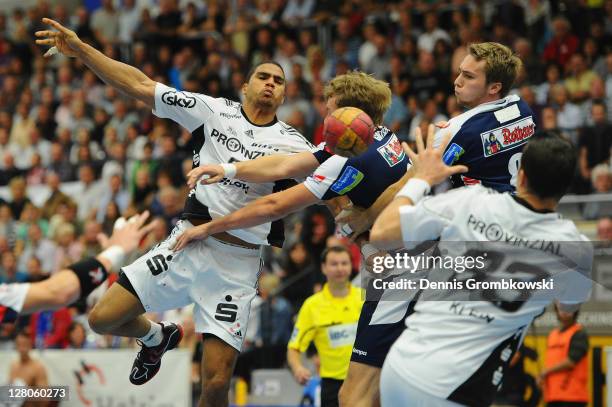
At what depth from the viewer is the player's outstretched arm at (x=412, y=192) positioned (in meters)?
5.70

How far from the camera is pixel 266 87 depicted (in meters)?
8.97

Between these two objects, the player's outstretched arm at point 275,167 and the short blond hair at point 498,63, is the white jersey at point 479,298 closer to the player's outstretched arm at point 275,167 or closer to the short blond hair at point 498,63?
the short blond hair at point 498,63

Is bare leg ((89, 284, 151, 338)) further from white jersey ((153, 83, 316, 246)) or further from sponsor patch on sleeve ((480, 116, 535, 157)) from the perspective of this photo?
sponsor patch on sleeve ((480, 116, 535, 157))

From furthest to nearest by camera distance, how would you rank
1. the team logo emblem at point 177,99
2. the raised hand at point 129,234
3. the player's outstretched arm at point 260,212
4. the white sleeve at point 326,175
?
1. the team logo emblem at point 177,99
2. the player's outstretched arm at point 260,212
3. the white sleeve at point 326,175
4. the raised hand at point 129,234

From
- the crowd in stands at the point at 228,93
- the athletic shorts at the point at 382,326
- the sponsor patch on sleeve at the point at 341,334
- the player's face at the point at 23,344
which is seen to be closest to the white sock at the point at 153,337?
the athletic shorts at the point at 382,326

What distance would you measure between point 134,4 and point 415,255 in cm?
2054

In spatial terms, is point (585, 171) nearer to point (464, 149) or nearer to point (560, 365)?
point (560, 365)

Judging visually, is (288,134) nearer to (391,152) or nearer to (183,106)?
(183,106)

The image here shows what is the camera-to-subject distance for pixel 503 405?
1397 centimetres

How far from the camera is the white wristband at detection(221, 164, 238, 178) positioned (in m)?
7.78

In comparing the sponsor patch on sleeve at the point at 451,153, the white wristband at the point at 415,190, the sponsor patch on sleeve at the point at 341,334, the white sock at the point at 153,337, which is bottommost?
the sponsor patch on sleeve at the point at 341,334

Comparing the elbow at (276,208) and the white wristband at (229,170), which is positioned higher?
the white wristband at (229,170)

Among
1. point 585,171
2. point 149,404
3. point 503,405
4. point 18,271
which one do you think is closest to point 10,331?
point 18,271

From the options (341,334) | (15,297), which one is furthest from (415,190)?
(341,334)
